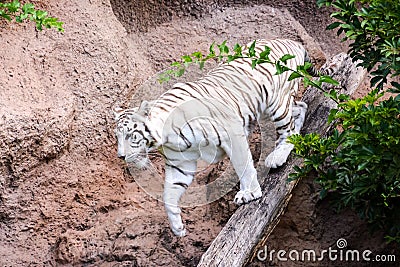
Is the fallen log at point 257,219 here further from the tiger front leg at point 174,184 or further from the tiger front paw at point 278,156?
the tiger front leg at point 174,184

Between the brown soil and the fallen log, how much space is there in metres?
0.29

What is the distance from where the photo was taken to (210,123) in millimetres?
2971

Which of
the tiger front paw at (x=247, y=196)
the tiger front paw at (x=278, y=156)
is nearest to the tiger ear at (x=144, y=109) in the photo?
the tiger front paw at (x=247, y=196)

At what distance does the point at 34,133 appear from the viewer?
343 centimetres

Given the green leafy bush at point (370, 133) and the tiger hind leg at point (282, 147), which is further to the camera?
the tiger hind leg at point (282, 147)

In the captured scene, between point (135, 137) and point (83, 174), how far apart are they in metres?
0.91

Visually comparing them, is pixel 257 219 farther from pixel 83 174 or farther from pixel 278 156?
pixel 83 174

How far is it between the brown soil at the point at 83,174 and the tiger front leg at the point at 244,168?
1.38ft

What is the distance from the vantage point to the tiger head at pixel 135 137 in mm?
2871

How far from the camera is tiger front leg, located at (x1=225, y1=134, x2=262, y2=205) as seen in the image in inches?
119

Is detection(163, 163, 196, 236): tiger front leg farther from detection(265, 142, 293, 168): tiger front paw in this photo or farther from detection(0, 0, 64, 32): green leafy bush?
detection(0, 0, 64, 32): green leafy bush

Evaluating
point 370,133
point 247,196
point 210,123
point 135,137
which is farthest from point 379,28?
point 135,137

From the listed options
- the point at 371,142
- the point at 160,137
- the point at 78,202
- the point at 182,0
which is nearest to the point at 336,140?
the point at 371,142

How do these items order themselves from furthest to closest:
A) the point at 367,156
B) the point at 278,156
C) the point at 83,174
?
the point at 83,174
the point at 278,156
the point at 367,156
